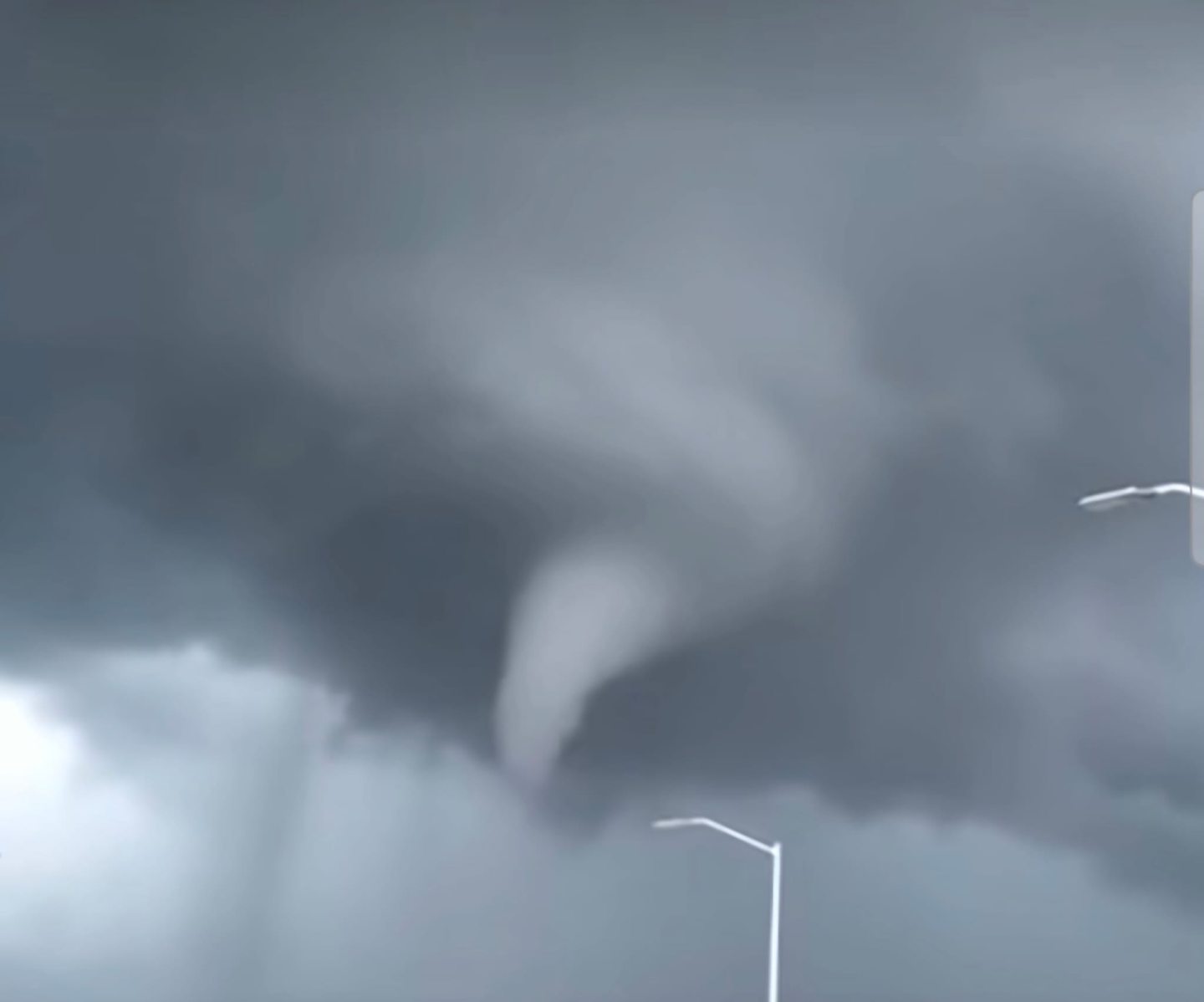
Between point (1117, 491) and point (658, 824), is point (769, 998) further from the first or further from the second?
point (1117, 491)

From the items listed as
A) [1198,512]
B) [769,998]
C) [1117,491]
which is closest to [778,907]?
[769,998]

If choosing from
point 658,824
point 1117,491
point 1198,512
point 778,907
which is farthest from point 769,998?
point 1198,512

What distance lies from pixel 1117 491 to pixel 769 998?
920 inches

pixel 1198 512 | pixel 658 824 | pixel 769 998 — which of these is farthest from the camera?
pixel 658 824

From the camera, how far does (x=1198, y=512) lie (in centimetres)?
783

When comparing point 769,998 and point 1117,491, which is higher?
point 1117,491

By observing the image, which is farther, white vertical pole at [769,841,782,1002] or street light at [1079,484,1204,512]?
white vertical pole at [769,841,782,1002]

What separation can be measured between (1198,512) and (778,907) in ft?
101

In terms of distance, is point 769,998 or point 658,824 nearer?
point 769,998

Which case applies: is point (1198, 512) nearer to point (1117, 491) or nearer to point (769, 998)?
point (1117, 491)

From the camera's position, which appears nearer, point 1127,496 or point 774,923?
point 1127,496

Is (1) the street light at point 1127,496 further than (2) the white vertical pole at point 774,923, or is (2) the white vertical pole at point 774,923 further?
(2) the white vertical pole at point 774,923

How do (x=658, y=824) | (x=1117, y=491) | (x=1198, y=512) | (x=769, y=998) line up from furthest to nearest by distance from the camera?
(x=658, y=824) < (x=769, y=998) < (x=1117, y=491) < (x=1198, y=512)

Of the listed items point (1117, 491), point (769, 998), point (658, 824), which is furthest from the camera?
point (658, 824)
